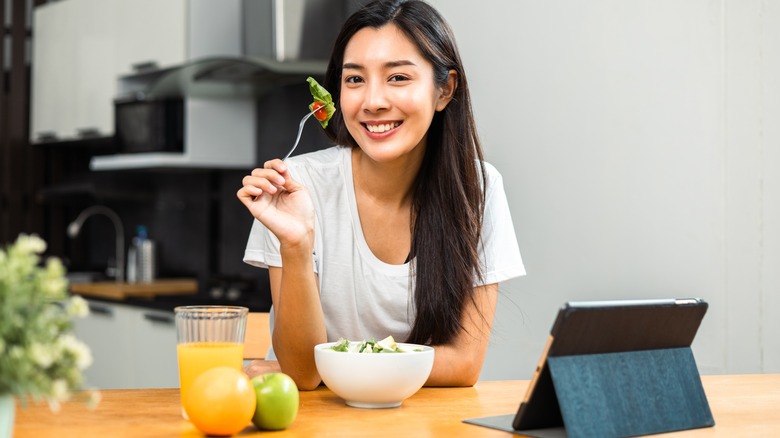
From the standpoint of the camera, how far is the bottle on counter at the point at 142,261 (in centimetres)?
480

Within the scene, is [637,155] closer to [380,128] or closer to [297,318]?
[380,128]

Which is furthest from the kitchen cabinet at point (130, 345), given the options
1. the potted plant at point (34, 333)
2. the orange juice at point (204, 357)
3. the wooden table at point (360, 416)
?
the potted plant at point (34, 333)

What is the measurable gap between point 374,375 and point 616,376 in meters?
0.33

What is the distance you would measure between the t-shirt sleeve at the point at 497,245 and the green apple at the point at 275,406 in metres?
0.71

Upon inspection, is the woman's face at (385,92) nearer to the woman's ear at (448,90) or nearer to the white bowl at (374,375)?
the woman's ear at (448,90)

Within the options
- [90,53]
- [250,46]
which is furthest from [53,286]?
[90,53]

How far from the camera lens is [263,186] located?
4.76ft

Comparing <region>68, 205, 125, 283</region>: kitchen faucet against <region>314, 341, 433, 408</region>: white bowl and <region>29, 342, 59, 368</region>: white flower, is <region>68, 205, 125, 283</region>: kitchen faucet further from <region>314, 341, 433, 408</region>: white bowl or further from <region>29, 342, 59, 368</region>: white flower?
<region>29, 342, 59, 368</region>: white flower

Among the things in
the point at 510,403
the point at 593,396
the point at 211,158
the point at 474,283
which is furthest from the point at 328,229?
the point at 211,158

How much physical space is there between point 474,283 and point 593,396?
2.10 ft

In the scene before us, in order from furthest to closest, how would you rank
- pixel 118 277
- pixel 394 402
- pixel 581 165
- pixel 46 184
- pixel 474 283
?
pixel 46 184
pixel 118 277
pixel 581 165
pixel 474 283
pixel 394 402

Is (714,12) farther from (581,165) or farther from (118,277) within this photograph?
(118,277)

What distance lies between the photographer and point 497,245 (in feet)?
6.01

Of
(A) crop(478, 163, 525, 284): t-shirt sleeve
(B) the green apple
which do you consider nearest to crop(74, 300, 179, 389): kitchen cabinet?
(A) crop(478, 163, 525, 284): t-shirt sleeve
